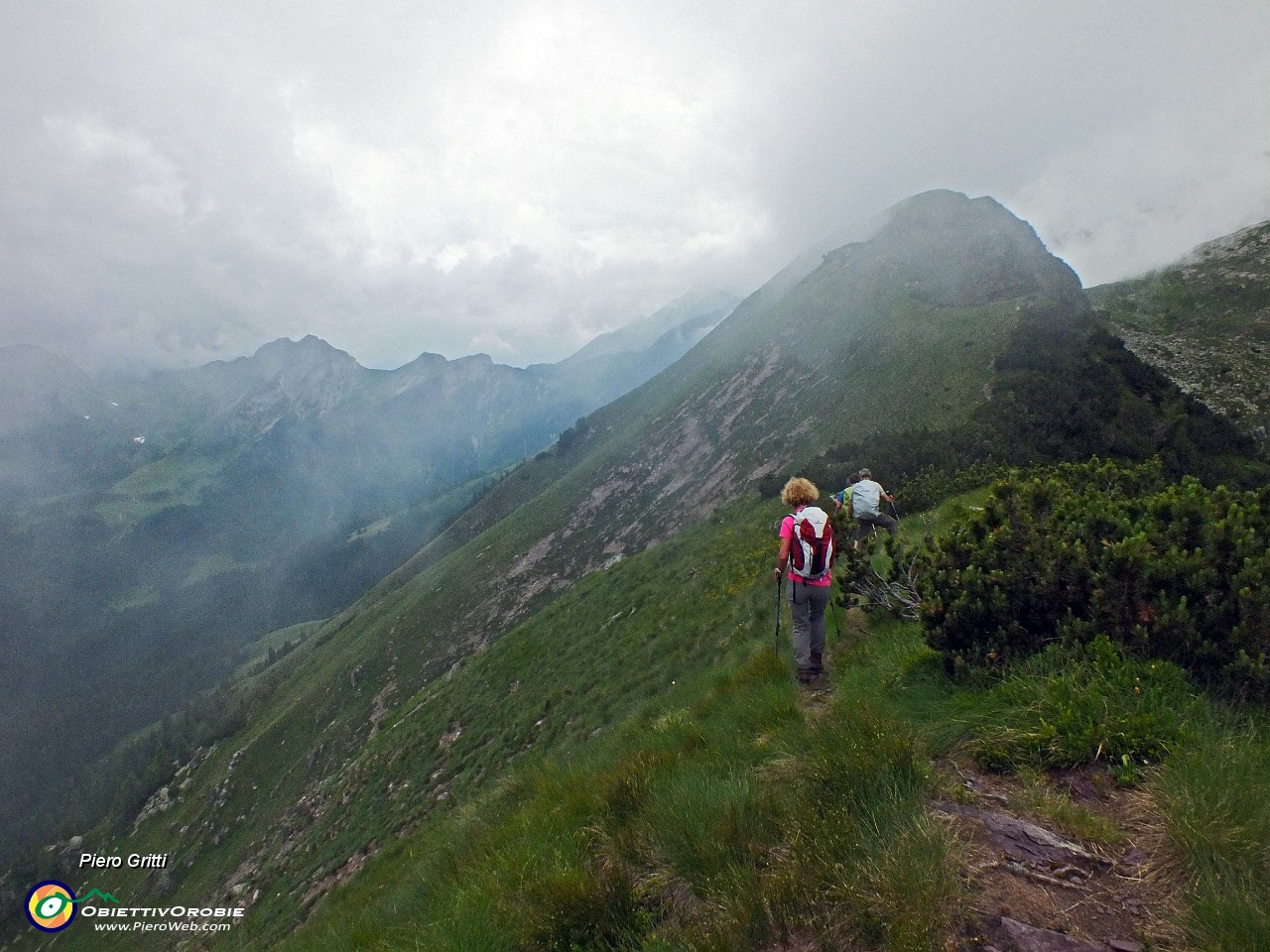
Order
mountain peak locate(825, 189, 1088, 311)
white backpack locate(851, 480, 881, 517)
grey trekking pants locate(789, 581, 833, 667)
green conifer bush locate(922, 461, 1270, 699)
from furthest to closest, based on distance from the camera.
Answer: mountain peak locate(825, 189, 1088, 311), white backpack locate(851, 480, 881, 517), grey trekking pants locate(789, 581, 833, 667), green conifer bush locate(922, 461, 1270, 699)

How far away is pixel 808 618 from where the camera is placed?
28.4ft

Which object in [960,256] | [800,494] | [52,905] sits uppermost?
[960,256]

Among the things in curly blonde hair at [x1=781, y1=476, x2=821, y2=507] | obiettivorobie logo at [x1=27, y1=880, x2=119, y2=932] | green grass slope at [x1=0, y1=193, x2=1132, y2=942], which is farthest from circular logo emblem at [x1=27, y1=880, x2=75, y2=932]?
curly blonde hair at [x1=781, y1=476, x2=821, y2=507]

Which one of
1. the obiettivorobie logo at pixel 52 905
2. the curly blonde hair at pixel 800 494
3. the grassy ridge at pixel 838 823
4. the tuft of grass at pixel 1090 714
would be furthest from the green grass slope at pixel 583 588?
the obiettivorobie logo at pixel 52 905

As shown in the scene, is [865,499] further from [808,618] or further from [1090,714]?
[1090,714]

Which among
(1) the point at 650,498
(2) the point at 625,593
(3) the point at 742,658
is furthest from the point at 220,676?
(3) the point at 742,658

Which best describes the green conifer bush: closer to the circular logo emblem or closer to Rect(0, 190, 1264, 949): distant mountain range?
Rect(0, 190, 1264, 949): distant mountain range

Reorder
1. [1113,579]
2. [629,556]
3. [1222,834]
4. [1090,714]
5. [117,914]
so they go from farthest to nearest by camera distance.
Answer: [629,556], [117,914], [1113,579], [1090,714], [1222,834]

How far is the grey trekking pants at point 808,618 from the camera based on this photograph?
860cm

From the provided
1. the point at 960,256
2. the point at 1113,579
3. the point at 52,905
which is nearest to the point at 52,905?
the point at 52,905

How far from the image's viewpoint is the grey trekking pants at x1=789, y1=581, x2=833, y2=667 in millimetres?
8602

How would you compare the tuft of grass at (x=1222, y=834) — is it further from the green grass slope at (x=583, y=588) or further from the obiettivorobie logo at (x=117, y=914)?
the obiettivorobie logo at (x=117, y=914)

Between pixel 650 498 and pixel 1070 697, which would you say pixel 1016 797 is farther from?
pixel 650 498

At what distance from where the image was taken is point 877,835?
12.7 feet
